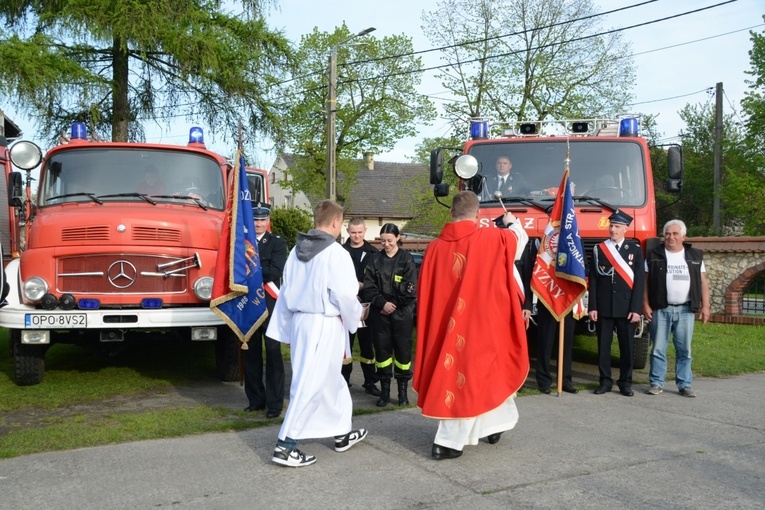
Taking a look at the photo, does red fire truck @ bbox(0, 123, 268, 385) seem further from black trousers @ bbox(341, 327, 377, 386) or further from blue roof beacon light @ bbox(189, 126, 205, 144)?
black trousers @ bbox(341, 327, 377, 386)

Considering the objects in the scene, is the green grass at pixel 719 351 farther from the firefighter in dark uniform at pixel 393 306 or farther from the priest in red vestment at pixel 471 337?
the priest in red vestment at pixel 471 337

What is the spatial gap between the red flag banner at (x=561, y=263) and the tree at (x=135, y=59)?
11.0 meters

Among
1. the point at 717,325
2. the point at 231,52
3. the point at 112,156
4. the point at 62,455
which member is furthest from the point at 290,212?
the point at 62,455

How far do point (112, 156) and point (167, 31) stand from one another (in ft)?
28.4

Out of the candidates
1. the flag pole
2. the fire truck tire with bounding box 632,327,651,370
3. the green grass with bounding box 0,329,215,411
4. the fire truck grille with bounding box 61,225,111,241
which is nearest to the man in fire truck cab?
the flag pole

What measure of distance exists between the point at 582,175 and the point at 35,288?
624cm

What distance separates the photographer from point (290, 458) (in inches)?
227

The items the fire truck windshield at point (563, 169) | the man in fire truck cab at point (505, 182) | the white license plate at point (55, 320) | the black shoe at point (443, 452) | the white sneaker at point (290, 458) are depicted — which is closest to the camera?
the white sneaker at point (290, 458)

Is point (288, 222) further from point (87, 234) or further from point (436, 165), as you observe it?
point (87, 234)

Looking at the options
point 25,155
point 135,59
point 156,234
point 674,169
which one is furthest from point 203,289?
point 135,59

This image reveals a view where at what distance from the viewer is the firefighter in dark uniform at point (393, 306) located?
7.96 meters

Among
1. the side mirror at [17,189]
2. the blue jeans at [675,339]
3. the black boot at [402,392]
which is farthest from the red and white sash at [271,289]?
the blue jeans at [675,339]

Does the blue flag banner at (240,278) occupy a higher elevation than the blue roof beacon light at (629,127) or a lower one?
lower

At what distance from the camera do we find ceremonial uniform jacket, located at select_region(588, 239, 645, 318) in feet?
28.4
